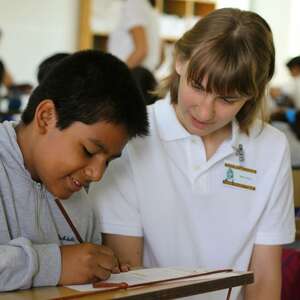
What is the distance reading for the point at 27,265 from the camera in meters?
0.91

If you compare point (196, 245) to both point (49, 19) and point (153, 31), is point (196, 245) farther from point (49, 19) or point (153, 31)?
point (49, 19)

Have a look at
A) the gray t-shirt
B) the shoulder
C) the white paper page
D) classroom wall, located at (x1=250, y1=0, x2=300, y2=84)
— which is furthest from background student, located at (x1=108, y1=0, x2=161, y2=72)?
classroom wall, located at (x1=250, y1=0, x2=300, y2=84)

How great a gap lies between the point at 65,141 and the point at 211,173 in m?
0.42

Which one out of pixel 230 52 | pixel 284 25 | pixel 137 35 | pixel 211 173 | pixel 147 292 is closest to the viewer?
pixel 147 292

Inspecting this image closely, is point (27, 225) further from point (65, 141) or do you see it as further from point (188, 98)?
point (188, 98)

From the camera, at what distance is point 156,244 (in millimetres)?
1326

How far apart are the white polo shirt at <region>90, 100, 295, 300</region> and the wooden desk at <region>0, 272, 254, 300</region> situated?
0.40m

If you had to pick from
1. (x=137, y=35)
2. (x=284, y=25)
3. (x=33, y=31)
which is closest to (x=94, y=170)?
(x=137, y=35)

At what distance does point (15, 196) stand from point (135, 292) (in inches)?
12.9

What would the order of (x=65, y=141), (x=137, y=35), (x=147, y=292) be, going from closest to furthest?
(x=147, y=292)
(x=65, y=141)
(x=137, y=35)

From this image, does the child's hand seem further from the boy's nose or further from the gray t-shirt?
the boy's nose

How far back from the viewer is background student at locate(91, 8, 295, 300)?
124 centimetres

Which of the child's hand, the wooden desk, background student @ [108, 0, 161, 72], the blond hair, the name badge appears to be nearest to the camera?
the wooden desk

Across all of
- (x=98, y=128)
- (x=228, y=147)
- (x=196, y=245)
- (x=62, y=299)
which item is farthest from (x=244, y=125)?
(x=62, y=299)
